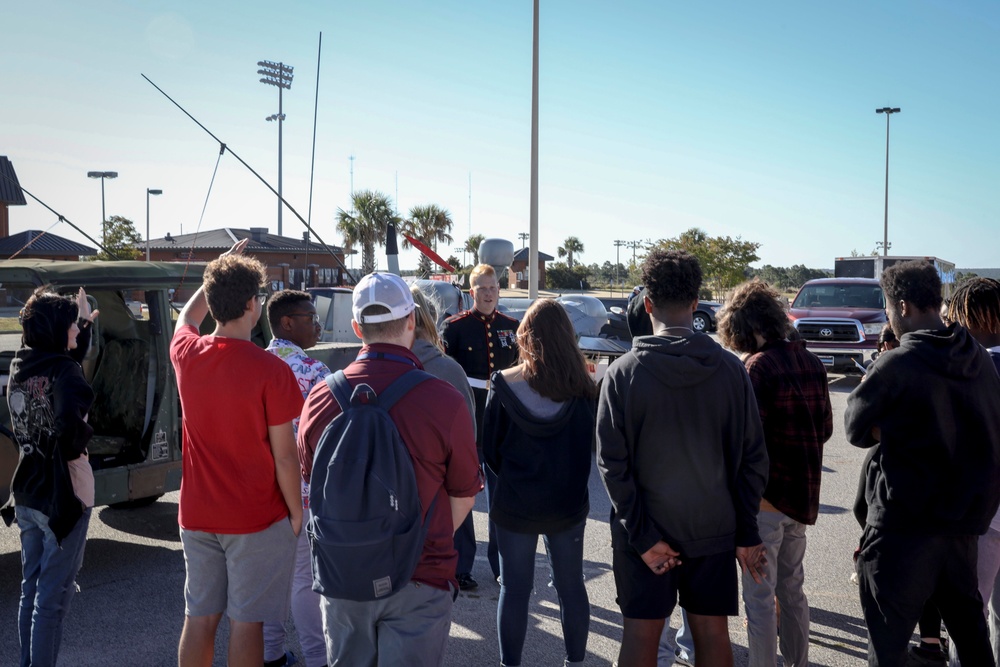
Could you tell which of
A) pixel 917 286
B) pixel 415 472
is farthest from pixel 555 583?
pixel 917 286

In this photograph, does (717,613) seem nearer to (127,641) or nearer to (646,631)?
(646,631)

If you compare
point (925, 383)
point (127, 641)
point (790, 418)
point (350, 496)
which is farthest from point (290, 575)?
point (925, 383)

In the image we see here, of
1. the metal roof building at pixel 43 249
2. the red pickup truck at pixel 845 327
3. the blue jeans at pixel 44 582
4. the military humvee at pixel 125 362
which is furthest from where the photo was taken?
the red pickup truck at pixel 845 327

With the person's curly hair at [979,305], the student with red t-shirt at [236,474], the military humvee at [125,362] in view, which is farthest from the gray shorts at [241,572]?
the person's curly hair at [979,305]

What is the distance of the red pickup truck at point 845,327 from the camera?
14.8m

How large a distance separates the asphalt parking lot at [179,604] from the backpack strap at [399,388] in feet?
3.84

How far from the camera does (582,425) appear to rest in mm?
3602

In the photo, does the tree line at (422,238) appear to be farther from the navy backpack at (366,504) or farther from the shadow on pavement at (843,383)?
the navy backpack at (366,504)

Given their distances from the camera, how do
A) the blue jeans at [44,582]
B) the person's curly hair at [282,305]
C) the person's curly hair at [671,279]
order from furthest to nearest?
the person's curly hair at [282,305]
the blue jeans at [44,582]
the person's curly hair at [671,279]

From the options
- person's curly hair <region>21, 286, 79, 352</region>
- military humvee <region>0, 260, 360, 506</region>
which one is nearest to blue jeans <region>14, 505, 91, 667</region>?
person's curly hair <region>21, 286, 79, 352</region>

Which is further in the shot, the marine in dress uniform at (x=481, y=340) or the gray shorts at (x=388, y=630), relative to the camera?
the marine in dress uniform at (x=481, y=340)

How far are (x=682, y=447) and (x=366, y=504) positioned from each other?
1205 millimetres

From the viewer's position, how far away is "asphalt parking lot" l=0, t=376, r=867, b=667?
416cm

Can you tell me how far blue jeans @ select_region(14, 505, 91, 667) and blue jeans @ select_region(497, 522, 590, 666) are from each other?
1.89m
